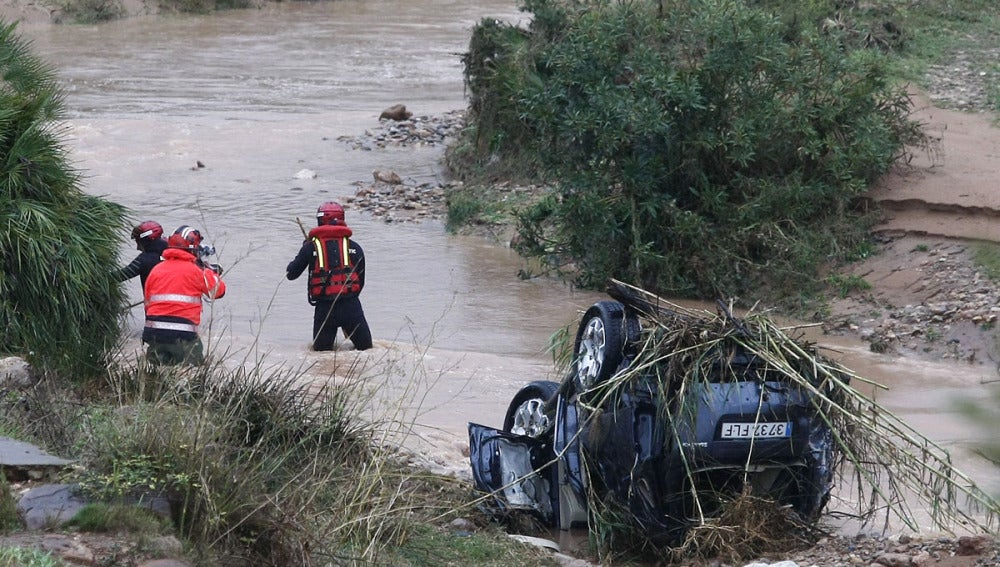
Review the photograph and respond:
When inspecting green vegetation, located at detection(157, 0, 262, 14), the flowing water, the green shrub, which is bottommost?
the flowing water

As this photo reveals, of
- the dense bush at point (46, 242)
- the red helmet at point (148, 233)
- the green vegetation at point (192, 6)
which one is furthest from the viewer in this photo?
the green vegetation at point (192, 6)

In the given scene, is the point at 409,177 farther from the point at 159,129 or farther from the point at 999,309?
the point at 999,309

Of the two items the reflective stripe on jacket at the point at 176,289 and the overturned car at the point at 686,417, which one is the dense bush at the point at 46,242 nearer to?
the reflective stripe on jacket at the point at 176,289

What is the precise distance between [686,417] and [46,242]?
446 centimetres

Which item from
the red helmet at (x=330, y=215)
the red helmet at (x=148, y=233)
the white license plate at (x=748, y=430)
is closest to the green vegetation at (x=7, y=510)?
the white license plate at (x=748, y=430)

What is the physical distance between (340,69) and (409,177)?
10.5 meters

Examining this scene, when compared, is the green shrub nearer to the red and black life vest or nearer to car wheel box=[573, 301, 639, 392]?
the red and black life vest

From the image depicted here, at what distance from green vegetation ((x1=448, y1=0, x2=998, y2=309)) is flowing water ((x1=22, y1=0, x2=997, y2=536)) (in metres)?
1.10

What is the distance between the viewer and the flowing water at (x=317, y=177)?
9961 mm

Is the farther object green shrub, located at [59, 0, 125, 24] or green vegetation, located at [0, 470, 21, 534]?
green shrub, located at [59, 0, 125, 24]

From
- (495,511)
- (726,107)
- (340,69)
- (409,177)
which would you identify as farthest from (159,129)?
(495,511)

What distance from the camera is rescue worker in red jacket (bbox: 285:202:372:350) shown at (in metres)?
10.6

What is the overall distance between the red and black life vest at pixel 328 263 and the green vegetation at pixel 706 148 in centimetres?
341

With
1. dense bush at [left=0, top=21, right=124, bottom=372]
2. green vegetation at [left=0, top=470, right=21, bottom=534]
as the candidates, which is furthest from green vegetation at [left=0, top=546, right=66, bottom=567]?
dense bush at [left=0, top=21, right=124, bottom=372]
